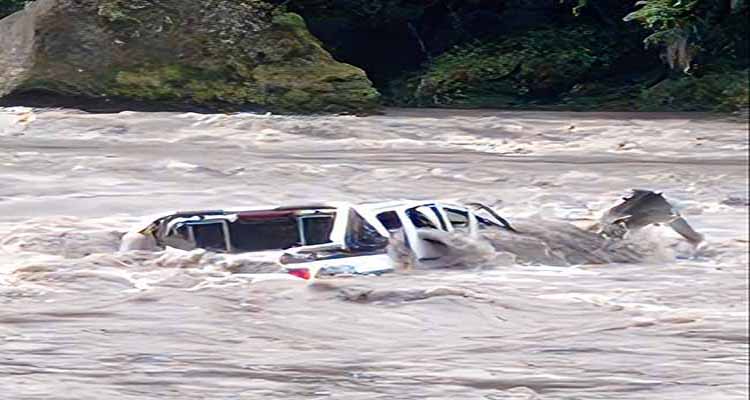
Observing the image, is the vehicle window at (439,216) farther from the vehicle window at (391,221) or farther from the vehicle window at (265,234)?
the vehicle window at (265,234)

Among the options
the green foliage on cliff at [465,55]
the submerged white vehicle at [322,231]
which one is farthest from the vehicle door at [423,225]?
the green foliage on cliff at [465,55]

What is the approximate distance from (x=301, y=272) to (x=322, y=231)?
0.18ft

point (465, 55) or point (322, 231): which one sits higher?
point (465, 55)

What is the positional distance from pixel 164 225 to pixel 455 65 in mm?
397

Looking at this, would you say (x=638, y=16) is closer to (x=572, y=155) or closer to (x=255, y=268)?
(x=572, y=155)

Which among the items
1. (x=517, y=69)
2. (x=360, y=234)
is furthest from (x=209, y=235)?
(x=517, y=69)

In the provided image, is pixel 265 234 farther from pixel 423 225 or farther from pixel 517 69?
pixel 517 69

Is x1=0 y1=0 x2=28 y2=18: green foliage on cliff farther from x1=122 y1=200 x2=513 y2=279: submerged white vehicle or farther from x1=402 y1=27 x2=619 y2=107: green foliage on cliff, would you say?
x1=402 y1=27 x2=619 y2=107: green foliage on cliff

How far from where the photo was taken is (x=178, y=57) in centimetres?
120

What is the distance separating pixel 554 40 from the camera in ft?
3.40

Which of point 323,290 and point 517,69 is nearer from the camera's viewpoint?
point 517,69

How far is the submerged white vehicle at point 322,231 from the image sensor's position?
3.84 ft

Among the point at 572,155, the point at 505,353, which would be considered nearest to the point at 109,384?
the point at 505,353

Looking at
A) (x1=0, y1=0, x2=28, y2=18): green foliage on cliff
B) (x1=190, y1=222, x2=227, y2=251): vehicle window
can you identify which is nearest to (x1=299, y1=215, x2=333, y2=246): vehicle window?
(x1=190, y1=222, x2=227, y2=251): vehicle window
